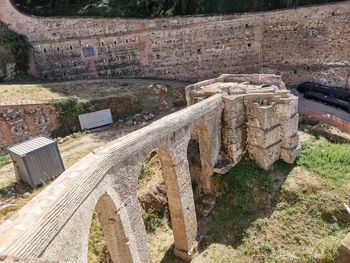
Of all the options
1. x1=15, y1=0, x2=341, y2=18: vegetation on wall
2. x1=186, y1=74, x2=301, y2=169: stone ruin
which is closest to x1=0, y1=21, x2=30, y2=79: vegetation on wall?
x1=15, y1=0, x2=341, y2=18: vegetation on wall

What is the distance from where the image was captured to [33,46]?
80.8 feet

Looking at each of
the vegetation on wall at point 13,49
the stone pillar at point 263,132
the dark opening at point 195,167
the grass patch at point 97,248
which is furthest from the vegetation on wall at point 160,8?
the grass patch at point 97,248

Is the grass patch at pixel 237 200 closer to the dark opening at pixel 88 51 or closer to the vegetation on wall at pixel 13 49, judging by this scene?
the dark opening at pixel 88 51

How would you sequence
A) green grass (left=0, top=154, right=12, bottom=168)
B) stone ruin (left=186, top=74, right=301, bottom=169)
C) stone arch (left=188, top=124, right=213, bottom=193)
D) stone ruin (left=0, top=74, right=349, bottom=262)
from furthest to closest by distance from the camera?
green grass (left=0, top=154, right=12, bottom=168) < stone ruin (left=186, top=74, right=301, bottom=169) < stone arch (left=188, top=124, right=213, bottom=193) < stone ruin (left=0, top=74, right=349, bottom=262)

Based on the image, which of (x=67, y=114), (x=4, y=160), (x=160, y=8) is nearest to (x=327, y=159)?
(x=67, y=114)

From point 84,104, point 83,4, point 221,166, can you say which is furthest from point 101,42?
point 221,166

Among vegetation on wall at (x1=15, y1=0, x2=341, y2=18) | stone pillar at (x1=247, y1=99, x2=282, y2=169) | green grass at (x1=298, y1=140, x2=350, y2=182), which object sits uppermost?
vegetation on wall at (x1=15, y1=0, x2=341, y2=18)

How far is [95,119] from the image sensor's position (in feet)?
65.6

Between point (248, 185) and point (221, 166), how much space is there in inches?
59.0

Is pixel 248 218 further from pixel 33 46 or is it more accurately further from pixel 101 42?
pixel 33 46

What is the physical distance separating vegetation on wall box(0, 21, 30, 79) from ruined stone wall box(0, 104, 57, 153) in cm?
708

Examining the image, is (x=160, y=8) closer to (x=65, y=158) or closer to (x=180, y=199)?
(x=65, y=158)

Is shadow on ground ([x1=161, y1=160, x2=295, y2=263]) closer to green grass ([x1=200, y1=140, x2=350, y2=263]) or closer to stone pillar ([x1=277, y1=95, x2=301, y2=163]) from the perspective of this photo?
green grass ([x1=200, y1=140, x2=350, y2=263])

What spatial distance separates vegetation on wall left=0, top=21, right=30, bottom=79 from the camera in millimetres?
23594
